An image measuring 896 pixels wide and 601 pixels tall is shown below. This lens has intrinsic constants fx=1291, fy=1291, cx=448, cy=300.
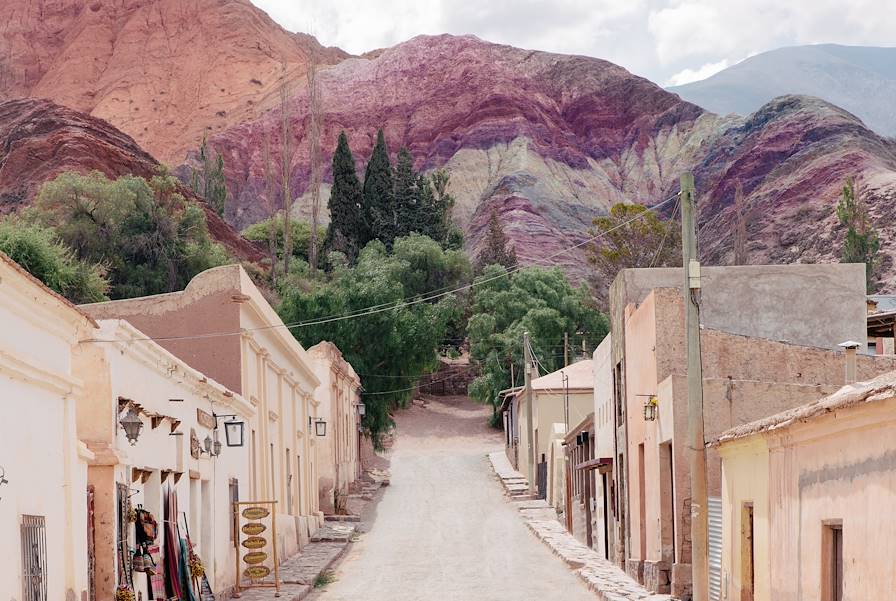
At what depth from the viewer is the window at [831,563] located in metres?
12.1

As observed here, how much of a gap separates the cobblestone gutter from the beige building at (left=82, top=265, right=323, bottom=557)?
599cm

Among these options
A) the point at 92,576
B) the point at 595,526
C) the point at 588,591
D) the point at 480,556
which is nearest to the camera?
the point at 92,576

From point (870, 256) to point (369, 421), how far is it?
2728 cm

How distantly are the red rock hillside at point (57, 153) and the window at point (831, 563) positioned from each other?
6641 cm

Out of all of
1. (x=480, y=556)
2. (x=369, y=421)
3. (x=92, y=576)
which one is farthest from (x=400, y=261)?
(x=92, y=576)

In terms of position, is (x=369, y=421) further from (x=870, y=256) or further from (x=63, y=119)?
(x=63, y=119)

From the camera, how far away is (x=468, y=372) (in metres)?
73.1

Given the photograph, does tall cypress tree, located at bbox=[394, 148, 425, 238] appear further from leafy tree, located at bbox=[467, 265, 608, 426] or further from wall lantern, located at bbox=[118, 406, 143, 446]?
wall lantern, located at bbox=[118, 406, 143, 446]

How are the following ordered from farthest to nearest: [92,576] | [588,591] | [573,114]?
[573,114] → [588,591] → [92,576]

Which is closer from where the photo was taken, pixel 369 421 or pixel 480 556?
pixel 480 556

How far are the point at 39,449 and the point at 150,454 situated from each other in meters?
4.54

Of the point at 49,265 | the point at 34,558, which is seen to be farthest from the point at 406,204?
the point at 34,558

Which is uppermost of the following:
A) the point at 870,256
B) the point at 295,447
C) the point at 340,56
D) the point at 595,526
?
the point at 340,56

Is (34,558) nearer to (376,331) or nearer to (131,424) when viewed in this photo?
(131,424)
